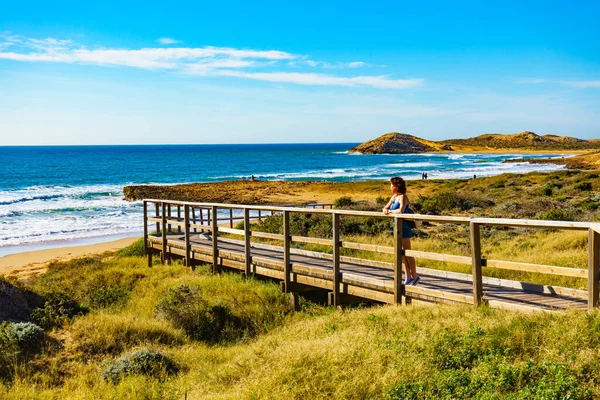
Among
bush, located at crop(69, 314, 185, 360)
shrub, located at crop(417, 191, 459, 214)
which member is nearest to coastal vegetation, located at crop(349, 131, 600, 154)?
shrub, located at crop(417, 191, 459, 214)

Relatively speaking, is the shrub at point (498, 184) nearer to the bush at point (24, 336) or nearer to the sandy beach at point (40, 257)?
the sandy beach at point (40, 257)

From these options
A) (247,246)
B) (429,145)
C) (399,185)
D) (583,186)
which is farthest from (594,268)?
(429,145)

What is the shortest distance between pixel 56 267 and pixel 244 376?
12413 millimetres

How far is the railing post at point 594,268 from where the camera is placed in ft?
18.6

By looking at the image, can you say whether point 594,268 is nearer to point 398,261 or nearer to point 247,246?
point 398,261

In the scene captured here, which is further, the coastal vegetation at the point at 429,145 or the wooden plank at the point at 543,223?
the coastal vegetation at the point at 429,145

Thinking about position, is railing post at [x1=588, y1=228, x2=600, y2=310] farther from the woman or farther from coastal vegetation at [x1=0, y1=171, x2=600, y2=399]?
the woman

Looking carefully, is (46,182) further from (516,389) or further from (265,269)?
(516,389)

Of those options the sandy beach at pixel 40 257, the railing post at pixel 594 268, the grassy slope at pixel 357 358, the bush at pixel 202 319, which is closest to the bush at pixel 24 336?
the grassy slope at pixel 357 358

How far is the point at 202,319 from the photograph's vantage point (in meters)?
8.73

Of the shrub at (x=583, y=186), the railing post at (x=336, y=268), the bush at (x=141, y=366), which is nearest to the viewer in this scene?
the bush at (x=141, y=366)

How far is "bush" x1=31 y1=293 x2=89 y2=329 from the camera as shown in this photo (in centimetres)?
843

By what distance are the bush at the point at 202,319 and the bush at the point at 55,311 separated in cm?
143

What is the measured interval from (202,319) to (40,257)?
47.9 ft
